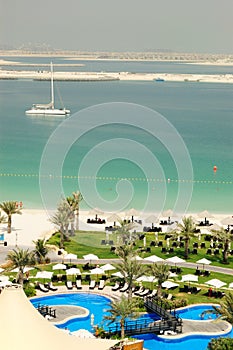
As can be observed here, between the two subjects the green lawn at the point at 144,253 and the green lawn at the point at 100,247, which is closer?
the green lawn at the point at 144,253

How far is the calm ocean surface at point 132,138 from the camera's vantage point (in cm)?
5691

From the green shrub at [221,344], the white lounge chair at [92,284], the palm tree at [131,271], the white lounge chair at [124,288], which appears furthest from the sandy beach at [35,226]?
the green shrub at [221,344]

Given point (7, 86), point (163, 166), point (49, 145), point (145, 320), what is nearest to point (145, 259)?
point (145, 320)

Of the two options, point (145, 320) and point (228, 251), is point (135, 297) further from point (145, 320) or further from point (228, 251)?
point (228, 251)

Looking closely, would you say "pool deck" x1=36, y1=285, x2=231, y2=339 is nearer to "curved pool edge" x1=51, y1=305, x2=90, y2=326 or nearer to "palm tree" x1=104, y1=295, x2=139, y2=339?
"curved pool edge" x1=51, y1=305, x2=90, y2=326

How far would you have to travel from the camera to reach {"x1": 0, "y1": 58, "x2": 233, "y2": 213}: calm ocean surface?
56906mm

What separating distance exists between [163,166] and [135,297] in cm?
4121

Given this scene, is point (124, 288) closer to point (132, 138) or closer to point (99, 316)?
point (99, 316)

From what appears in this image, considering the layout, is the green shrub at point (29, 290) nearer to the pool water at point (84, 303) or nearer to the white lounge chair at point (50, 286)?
the pool water at point (84, 303)

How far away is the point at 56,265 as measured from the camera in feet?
108

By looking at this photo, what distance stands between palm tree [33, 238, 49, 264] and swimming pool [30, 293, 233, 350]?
4.39m

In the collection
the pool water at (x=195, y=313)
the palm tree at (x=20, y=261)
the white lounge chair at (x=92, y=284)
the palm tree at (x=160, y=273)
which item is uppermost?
the palm tree at (x=20, y=261)

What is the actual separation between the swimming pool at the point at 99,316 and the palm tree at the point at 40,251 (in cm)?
439

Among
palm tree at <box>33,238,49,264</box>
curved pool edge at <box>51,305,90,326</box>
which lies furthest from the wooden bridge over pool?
palm tree at <box>33,238,49,264</box>
